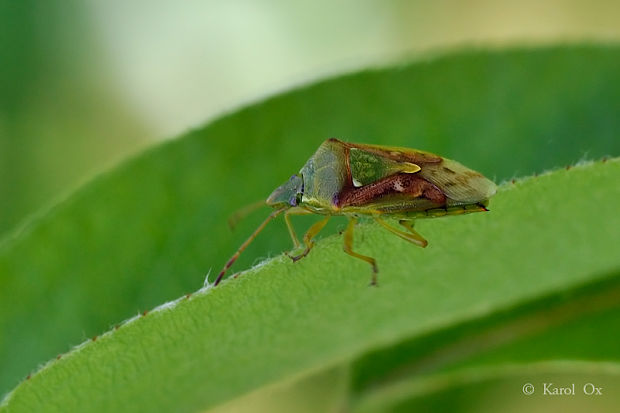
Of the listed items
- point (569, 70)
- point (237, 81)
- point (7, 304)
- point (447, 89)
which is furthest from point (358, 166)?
point (237, 81)

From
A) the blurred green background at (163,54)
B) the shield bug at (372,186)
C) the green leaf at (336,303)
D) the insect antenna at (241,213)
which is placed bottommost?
the green leaf at (336,303)

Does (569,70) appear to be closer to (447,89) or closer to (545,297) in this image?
(447,89)

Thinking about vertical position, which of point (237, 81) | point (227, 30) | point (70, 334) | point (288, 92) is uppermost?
point (227, 30)

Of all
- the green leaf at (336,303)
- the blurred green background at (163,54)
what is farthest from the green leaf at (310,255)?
the blurred green background at (163,54)

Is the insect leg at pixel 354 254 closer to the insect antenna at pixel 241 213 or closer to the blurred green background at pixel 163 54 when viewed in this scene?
the insect antenna at pixel 241 213

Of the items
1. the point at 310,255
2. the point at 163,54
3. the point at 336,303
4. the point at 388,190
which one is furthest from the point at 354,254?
the point at 163,54

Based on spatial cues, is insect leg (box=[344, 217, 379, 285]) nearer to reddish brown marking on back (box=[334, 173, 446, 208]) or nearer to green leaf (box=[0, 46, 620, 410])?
green leaf (box=[0, 46, 620, 410])
